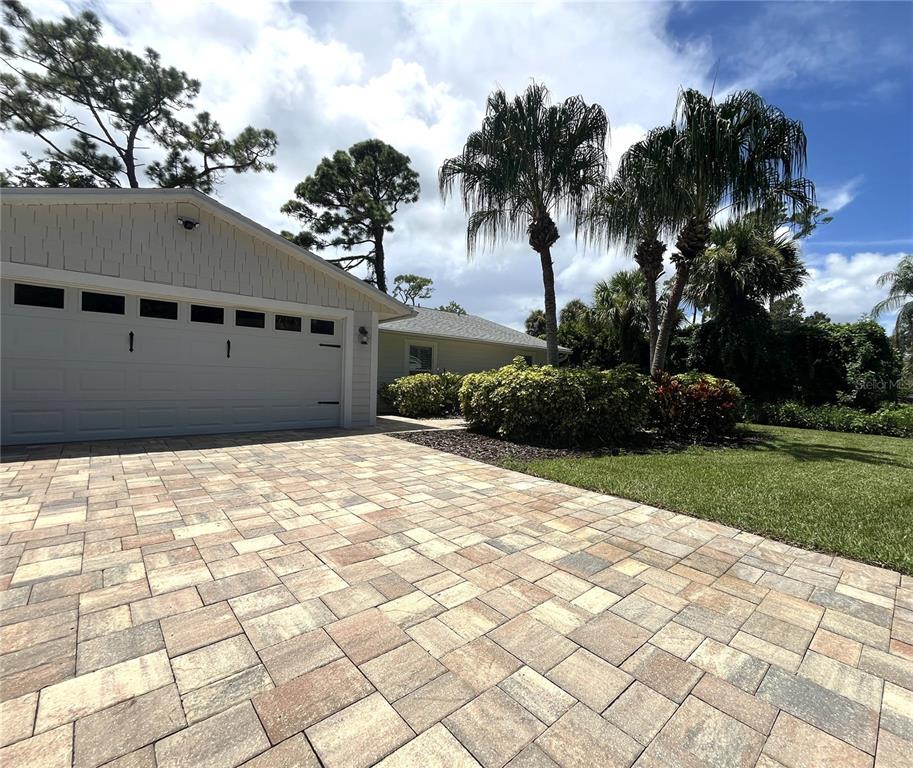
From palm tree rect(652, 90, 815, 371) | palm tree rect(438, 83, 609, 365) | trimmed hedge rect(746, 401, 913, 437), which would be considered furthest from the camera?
trimmed hedge rect(746, 401, 913, 437)

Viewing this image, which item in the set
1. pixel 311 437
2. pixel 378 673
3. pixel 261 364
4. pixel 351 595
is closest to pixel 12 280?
pixel 261 364

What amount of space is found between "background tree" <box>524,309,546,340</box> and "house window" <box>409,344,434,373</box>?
68.2 ft

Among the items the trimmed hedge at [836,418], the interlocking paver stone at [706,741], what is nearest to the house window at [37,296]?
the interlocking paver stone at [706,741]

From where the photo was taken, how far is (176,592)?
7.45 ft

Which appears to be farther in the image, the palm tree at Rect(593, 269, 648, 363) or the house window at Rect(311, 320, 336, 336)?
the palm tree at Rect(593, 269, 648, 363)

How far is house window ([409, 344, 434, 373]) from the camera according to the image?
13.7 metres

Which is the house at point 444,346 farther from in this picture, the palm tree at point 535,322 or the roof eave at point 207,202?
the palm tree at point 535,322

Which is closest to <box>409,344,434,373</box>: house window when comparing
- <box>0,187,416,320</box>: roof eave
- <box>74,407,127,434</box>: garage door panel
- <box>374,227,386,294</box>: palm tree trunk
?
<box>0,187,416,320</box>: roof eave

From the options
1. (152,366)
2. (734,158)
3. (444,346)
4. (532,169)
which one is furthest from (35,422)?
(734,158)

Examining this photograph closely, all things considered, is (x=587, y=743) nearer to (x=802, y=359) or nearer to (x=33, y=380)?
(x=33, y=380)

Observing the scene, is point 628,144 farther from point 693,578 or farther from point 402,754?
point 402,754

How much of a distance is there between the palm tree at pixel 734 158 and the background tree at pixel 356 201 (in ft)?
52.8

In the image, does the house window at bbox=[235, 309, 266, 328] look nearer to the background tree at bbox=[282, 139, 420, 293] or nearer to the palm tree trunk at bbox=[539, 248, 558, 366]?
the palm tree trunk at bbox=[539, 248, 558, 366]

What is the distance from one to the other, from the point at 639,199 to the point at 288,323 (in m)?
7.49
